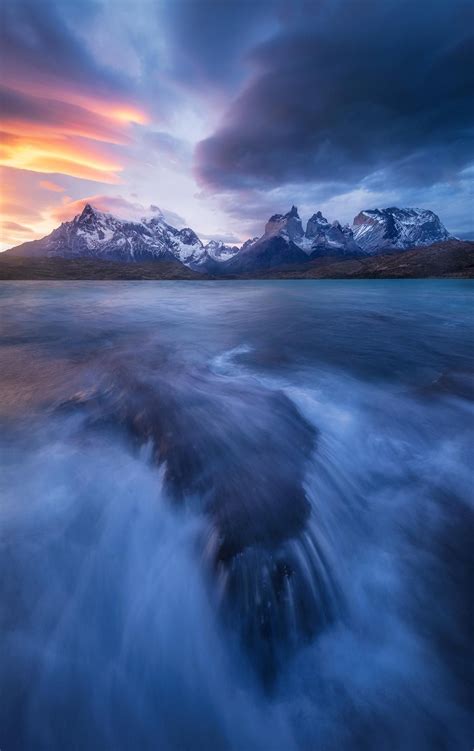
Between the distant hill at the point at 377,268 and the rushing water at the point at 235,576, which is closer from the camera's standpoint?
the rushing water at the point at 235,576

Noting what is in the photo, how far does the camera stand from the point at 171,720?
2.49 meters

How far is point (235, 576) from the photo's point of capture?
3104 millimetres

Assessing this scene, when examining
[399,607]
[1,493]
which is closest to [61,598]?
[1,493]

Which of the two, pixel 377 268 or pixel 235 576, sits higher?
pixel 235 576

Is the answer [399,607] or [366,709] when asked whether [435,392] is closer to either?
[399,607]

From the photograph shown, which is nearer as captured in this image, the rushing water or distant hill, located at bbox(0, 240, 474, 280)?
the rushing water

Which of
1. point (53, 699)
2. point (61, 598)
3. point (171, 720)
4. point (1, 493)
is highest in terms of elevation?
point (1, 493)

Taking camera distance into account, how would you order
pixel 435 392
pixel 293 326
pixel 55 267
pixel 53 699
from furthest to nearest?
1. pixel 55 267
2. pixel 293 326
3. pixel 435 392
4. pixel 53 699

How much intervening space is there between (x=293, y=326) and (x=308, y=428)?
1141cm

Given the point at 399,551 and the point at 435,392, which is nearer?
the point at 399,551

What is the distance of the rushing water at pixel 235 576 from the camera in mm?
2480

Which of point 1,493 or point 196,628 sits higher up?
point 1,493

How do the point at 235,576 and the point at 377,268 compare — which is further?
the point at 377,268

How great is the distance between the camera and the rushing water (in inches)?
97.7
